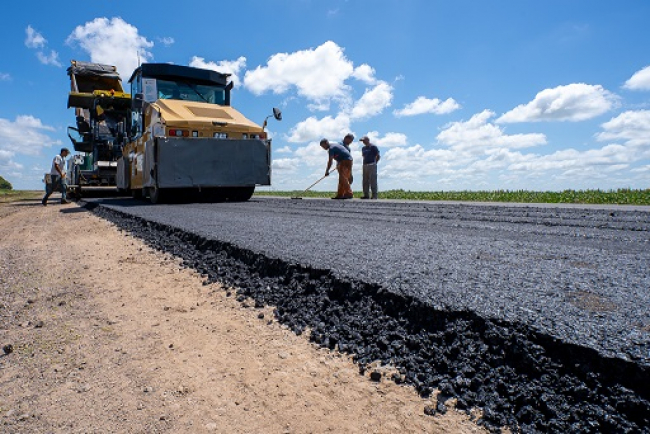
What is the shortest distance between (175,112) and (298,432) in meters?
9.13

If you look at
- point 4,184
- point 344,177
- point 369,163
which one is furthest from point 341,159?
point 4,184

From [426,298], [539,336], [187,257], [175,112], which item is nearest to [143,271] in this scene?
[187,257]

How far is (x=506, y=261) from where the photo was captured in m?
2.96

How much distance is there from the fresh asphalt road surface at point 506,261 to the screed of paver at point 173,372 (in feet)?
1.93

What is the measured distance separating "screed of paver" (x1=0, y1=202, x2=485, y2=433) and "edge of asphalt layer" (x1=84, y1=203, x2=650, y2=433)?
11 centimetres

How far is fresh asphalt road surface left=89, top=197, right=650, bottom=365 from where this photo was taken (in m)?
1.82

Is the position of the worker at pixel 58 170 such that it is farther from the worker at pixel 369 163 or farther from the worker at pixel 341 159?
the worker at pixel 369 163

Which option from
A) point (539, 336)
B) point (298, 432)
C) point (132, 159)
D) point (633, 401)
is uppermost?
point (132, 159)

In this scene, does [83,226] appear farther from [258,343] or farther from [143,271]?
[258,343]

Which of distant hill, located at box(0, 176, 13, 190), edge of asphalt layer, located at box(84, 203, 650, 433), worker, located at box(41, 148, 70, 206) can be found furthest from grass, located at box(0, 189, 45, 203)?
edge of asphalt layer, located at box(84, 203, 650, 433)

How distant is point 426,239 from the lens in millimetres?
3973

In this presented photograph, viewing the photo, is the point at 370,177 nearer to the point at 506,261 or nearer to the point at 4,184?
the point at 506,261

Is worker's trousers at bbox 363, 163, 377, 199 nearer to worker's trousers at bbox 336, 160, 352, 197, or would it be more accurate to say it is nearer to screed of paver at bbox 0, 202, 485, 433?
worker's trousers at bbox 336, 160, 352, 197

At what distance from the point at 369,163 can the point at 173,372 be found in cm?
1037
